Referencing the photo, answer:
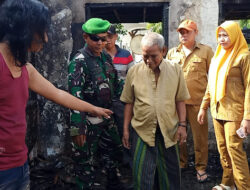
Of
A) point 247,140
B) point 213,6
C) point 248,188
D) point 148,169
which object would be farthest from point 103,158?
point 213,6

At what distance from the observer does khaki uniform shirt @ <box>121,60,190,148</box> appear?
2.56 metres

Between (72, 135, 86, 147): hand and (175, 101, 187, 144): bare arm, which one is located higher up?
(175, 101, 187, 144): bare arm

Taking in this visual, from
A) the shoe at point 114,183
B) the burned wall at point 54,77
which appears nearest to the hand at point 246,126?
the shoe at point 114,183

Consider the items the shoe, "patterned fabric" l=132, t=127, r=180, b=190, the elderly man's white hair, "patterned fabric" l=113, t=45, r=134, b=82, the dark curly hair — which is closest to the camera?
the dark curly hair

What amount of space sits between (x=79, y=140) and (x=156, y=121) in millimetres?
819

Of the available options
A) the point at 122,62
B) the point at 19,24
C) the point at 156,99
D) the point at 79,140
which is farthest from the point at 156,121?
the point at 122,62

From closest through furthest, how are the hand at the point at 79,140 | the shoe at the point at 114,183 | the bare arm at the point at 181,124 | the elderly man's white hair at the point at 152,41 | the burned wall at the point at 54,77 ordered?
the elderly man's white hair at the point at 152,41 < the bare arm at the point at 181,124 < the hand at the point at 79,140 < the shoe at the point at 114,183 < the burned wall at the point at 54,77

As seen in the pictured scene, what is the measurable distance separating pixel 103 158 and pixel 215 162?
197cm

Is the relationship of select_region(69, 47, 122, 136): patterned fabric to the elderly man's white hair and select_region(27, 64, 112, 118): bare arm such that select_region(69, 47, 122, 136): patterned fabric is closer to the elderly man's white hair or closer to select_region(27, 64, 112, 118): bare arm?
the elderly man's white hair

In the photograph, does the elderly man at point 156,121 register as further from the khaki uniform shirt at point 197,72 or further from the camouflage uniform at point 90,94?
the khaki uniform shirt at point 197,72

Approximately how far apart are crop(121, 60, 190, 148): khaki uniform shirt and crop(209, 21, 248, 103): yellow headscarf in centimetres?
58

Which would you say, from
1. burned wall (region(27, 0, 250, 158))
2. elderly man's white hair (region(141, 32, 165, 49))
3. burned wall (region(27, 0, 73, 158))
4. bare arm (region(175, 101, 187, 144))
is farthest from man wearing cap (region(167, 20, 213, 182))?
burned wall (region(27, 0, 73, 158))

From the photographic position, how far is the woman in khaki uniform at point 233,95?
115 inches

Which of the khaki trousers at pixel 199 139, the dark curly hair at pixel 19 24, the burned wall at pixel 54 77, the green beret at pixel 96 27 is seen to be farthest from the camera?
the burned wall at pixel 54 77
